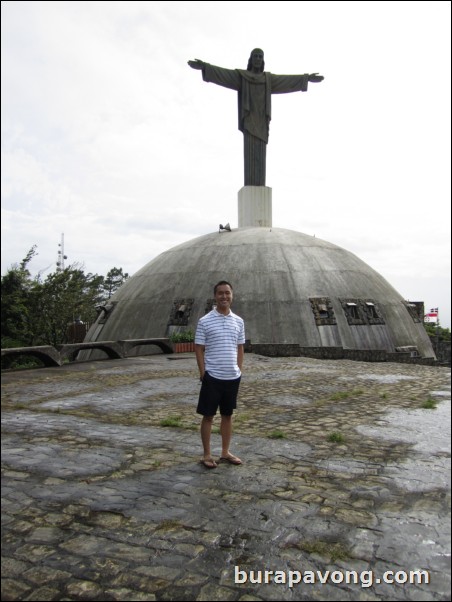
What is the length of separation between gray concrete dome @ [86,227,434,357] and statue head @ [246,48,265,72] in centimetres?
1077

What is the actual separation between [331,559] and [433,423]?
12.4 feet

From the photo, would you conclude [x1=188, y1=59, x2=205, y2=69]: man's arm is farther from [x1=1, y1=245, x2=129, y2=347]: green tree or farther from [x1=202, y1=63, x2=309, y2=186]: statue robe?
[x1=1, y1=245, x2=129, y2=347]: green tree

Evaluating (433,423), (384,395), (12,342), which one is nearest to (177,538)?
(433,423)

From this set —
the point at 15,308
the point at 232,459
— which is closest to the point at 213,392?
the point at 232,459

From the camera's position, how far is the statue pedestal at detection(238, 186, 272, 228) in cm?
2903

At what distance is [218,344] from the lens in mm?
4957

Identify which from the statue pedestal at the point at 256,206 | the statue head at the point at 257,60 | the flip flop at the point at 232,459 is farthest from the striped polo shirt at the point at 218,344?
the statue head at the point at 257,60

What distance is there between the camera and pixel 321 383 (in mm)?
10984

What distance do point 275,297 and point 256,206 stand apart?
9.12 metres

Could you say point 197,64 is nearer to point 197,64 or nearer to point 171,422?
point 197,64

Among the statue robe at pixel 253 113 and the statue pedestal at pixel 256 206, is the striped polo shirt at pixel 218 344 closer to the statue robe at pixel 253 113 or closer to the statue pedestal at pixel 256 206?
the statue pedestal at pixel 256 206

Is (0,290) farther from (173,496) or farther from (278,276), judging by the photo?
(173,496)

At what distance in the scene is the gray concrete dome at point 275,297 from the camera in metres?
21.3

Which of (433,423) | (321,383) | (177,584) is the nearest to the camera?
(177,584)
